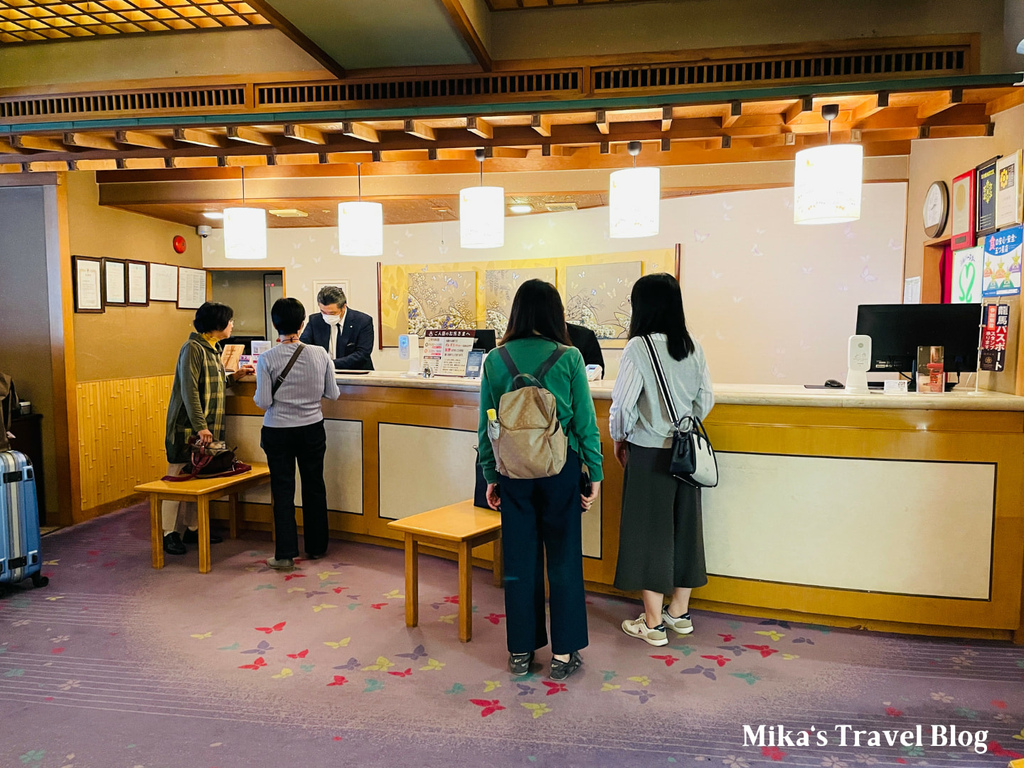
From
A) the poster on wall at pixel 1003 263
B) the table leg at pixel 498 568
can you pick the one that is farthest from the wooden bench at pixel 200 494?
the poster on wall at pixel 1003 263

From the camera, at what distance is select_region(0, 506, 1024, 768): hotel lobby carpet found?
2.23 metres

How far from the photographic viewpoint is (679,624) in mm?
3070

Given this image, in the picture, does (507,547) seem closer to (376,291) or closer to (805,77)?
(805,77)

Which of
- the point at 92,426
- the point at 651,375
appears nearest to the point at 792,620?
the point at 651,375

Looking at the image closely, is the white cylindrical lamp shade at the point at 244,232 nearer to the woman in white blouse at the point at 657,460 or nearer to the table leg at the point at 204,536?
the table leg at the point at 204,536

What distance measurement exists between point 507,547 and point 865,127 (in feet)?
9.76

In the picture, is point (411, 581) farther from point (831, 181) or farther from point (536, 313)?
point (831, 181)

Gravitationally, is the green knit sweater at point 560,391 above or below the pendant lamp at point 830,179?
below

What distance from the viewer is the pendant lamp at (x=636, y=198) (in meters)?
3.84

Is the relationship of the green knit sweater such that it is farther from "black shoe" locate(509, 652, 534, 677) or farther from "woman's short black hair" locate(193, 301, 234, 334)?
"woman's short black hair" locate(193, 301, 234, 334)

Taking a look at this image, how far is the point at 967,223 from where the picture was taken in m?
3.62

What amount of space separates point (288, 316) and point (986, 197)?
149 inches

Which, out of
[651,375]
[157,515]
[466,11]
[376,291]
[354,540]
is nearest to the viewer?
[651,375]

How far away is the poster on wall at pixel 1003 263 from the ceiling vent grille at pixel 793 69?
793mm
